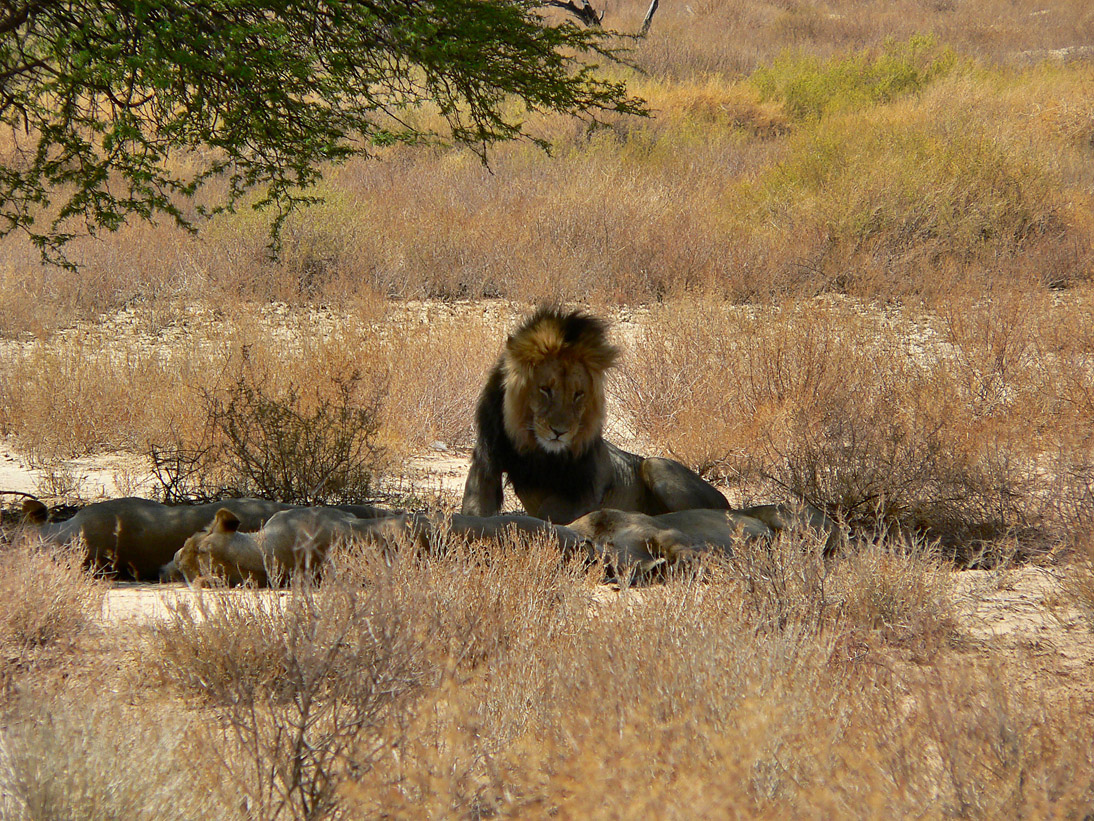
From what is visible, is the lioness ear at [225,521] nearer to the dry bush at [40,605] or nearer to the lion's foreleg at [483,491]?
the dry bush at [40,605]

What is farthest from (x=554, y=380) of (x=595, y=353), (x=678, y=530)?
(x=678, y=530)

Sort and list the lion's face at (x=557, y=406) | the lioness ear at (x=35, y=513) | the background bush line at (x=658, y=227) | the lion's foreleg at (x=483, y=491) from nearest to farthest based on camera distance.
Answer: the lioness ear at (x=35, y=513), the lion's face at (x=557, y=406), the lion's foreleg at (x=483, y=491), the background bush line at (x=658, y=227)

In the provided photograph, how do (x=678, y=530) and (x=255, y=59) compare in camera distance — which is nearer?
(x=678, y=530)

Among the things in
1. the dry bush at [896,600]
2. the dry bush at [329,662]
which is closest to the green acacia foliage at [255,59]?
the dry bush at [329,662]

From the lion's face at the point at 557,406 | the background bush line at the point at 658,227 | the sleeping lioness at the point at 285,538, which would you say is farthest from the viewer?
the background bush line at the point at 658,227

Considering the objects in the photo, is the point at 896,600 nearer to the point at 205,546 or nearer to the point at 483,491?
the point at 483,491

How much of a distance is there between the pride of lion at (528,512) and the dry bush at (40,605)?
20.0 inches

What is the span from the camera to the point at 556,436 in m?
6.36

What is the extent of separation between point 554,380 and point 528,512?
95 centimetres

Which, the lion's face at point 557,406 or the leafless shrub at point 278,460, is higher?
the lion's face at point 557,406

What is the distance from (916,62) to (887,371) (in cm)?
2011

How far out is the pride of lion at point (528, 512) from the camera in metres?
5.04

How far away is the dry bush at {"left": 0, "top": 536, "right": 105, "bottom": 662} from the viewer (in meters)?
4.02

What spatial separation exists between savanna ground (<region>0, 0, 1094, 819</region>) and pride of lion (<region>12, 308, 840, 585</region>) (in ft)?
1.26
